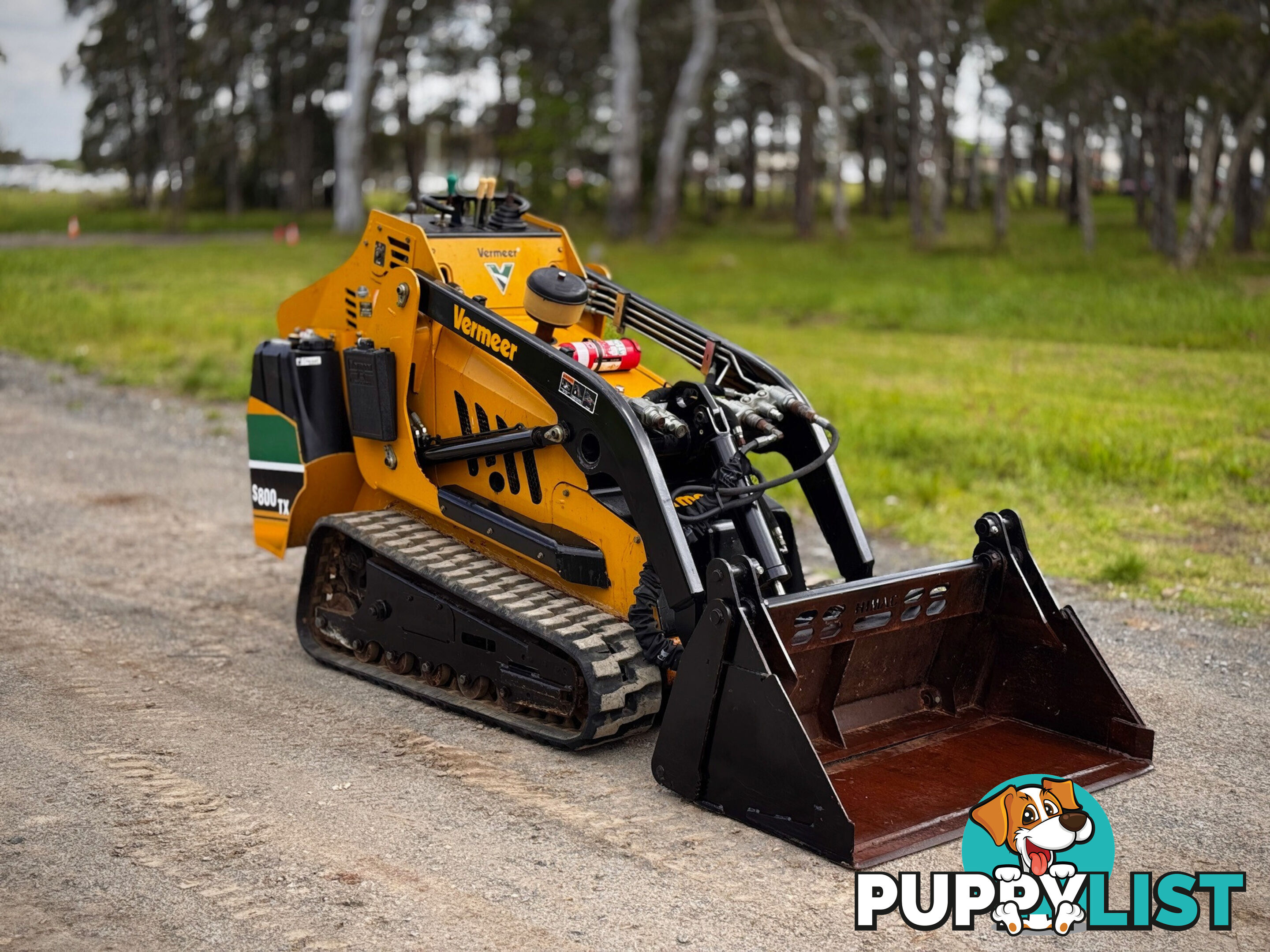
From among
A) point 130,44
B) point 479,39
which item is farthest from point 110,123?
point 479,39

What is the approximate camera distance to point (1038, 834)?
4930 mm

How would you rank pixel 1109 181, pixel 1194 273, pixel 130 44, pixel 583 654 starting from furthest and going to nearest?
pixel 1109 181 < pixel 130 44 < pixel 1194 273 < pixel 583 654

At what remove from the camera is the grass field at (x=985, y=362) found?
945 cm

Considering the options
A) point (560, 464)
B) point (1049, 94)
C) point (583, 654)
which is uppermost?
point (1049, 94)

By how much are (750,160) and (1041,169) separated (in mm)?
12512

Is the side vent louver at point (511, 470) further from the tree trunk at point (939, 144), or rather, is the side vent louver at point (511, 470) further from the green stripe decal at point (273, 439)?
the tree trunk at point (939, 144)

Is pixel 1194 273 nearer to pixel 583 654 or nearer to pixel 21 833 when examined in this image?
pixel 583 654

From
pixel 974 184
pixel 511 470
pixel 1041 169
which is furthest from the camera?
pixel 1041 169

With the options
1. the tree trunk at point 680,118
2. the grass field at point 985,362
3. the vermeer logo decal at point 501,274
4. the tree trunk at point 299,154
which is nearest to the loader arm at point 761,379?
the vermeer logo decal at point 501,274

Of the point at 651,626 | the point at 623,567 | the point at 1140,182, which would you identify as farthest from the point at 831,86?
the point at 651,626

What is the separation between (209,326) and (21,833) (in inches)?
546

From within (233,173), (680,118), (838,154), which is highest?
(233,173)

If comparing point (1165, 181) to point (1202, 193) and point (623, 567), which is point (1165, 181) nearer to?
point (1202, 193)

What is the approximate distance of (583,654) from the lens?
5586 mm
